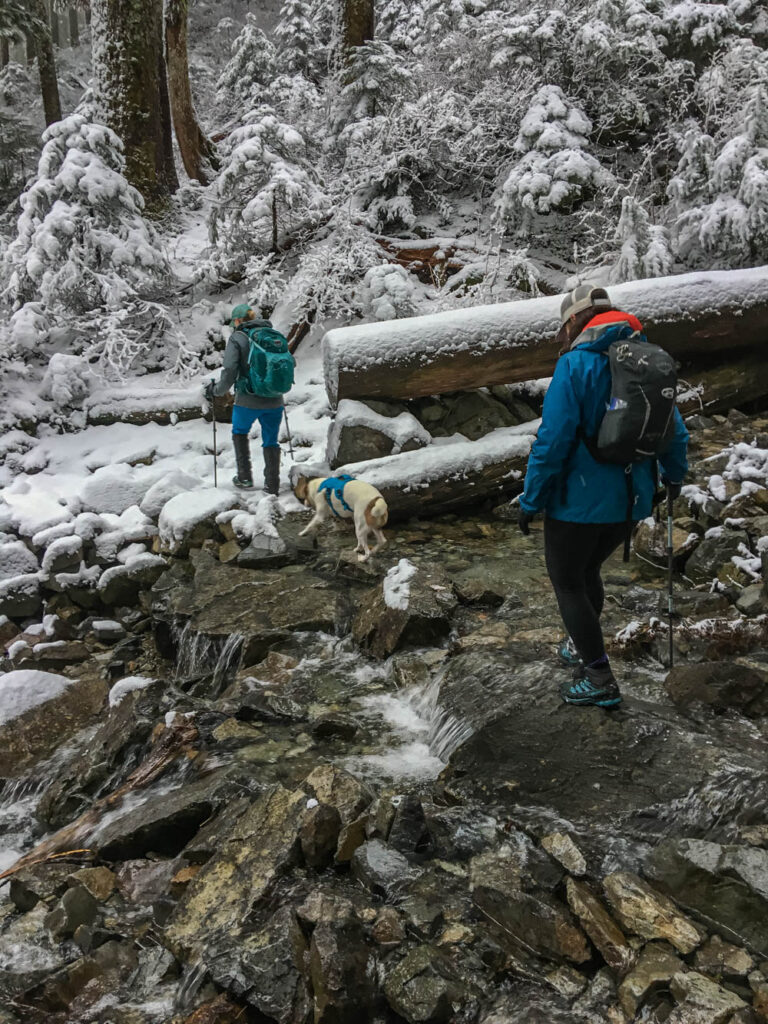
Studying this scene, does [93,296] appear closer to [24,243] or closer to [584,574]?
[24,243]

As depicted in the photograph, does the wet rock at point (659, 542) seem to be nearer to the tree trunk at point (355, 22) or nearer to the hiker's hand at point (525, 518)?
the hiker's hand at point (525, 518)

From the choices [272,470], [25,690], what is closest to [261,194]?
[272,470]

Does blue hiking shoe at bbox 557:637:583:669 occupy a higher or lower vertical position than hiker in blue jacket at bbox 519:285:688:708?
lower

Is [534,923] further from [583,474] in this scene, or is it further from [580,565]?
[583,474]

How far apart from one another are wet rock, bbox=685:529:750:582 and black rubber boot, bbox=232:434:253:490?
205 inches

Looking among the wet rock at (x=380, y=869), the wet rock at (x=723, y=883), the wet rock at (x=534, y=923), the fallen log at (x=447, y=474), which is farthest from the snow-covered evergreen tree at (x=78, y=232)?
the wet rock at (x=723, y=883)

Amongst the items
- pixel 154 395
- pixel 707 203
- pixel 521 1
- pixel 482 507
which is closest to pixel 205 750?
pixel 482 507

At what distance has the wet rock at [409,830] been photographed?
3.23 meters

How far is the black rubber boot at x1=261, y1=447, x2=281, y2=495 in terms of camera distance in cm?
846

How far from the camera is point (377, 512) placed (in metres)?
6.93

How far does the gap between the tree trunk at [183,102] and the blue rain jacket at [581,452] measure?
15.6 m

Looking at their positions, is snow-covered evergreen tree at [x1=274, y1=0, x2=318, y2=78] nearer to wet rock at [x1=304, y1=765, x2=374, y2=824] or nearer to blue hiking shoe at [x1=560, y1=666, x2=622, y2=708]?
blue hiking shoe at [x1=560, y1=666, x2=622, y2=708]

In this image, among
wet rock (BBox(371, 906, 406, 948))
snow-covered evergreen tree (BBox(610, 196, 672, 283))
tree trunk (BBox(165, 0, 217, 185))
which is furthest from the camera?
tree trunk (BBox(165, 0, 217, 185))

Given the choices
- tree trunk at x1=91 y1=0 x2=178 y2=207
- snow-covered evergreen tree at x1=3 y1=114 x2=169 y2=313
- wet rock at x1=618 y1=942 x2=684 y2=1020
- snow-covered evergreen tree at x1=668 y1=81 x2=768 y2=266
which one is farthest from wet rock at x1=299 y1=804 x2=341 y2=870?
tree trunk at x1=91 y1=0 x2=178 y2=207
